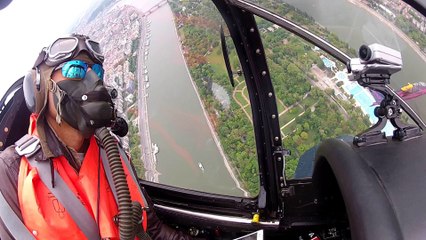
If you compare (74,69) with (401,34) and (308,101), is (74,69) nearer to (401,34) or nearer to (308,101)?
→ (308,101)

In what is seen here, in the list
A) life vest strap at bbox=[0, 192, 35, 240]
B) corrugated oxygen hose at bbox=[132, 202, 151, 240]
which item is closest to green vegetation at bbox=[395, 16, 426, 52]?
corrugated oxygen hose at bbox=[132, 202, 151, 240]

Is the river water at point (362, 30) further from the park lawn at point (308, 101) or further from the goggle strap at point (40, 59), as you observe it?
the goggle strap at point (40, 59)

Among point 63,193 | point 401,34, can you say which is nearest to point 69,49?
point 63,193

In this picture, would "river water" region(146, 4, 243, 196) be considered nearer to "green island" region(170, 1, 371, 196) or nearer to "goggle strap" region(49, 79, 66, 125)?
"green island" region(170, 1, 371, 196)

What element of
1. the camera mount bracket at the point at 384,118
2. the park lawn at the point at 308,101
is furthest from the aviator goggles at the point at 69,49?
the camera mount bracket at the point at 384,118

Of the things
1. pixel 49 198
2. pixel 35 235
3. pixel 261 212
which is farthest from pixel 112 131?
pixel 261 212

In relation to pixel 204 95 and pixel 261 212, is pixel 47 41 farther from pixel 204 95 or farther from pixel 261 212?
pixel 261 212
